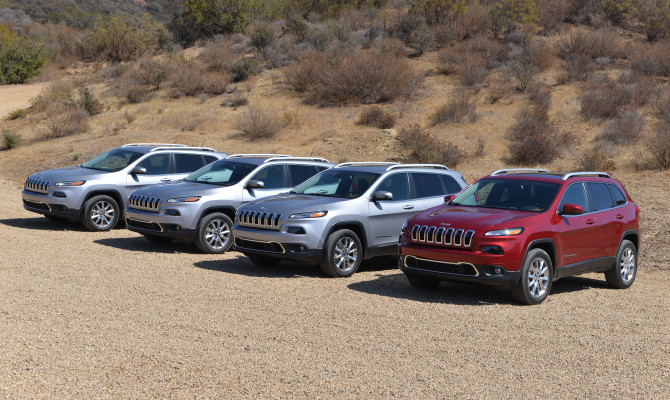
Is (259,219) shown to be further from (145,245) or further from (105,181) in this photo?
(105,181)

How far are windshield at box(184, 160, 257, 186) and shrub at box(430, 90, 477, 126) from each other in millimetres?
15436

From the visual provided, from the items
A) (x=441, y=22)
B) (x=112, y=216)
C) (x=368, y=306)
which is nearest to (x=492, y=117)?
(x=441, y=22)

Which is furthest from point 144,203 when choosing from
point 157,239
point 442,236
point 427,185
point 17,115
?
point 17,115

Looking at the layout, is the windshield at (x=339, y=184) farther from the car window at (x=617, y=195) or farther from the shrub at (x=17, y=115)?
the shrub at (x=17, y=115)

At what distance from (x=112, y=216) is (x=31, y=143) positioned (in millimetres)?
16890

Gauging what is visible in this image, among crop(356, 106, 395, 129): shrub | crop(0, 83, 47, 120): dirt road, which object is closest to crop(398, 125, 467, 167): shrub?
crop(356, 106, 395, 129): shrub

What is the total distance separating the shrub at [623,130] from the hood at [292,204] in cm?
1537

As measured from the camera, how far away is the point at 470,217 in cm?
923

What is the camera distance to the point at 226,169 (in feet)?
45.2

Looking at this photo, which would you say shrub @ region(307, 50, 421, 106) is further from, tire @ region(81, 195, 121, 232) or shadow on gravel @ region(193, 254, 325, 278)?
shadow on gravel @ region(193, 254, 325, 278)

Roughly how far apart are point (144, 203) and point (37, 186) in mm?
3204

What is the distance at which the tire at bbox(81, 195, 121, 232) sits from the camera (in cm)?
1467

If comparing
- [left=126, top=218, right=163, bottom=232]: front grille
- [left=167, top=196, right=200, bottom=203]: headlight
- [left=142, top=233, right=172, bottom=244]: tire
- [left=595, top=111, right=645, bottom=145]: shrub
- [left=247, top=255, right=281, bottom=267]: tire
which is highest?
[left=595, top=111, right=645, bottom=145]: shrub

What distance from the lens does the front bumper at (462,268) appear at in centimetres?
880
